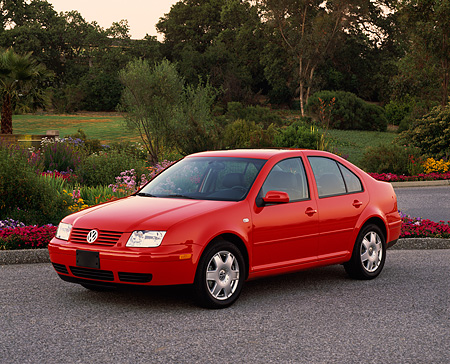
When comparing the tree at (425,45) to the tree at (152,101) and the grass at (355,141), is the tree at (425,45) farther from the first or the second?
the tree at (152,101)

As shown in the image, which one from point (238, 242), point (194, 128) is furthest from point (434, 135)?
point (238, 242)

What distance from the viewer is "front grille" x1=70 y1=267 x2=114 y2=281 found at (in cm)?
659

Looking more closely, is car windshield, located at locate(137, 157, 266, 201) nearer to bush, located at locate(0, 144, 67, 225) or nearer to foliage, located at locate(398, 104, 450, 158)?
bush, located at locate(0, 144, 67, 225)

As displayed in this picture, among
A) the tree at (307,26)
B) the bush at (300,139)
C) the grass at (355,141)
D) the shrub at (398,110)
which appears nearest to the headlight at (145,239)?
the bush at (300,139)

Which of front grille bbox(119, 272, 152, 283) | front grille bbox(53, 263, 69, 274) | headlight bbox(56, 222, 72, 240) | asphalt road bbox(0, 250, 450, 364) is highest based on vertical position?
headlight bbox(56, 222, 72, 240)

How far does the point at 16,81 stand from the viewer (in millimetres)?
33438

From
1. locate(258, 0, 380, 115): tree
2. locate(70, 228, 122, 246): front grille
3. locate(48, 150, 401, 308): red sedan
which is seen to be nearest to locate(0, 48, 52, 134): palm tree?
locate(48, 150, 401, 308): red sedan

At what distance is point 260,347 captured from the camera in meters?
5.52

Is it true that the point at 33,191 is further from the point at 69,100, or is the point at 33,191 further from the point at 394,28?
the point at 394,28

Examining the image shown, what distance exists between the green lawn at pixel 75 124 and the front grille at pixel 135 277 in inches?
1748

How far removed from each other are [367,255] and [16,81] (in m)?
28.1

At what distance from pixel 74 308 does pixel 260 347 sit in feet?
7.15

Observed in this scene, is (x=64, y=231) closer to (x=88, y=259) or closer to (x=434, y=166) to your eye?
(x=88, y=259)

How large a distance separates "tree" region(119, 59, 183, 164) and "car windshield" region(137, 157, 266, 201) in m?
19.0
